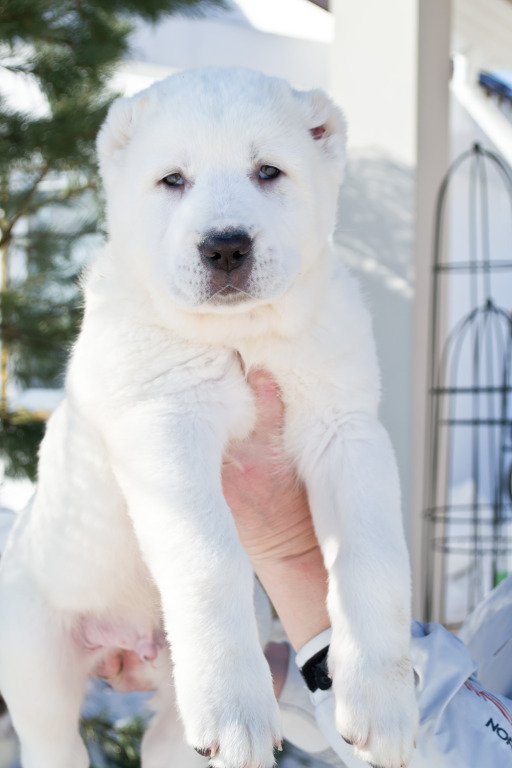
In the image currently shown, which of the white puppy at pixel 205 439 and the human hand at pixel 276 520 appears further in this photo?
the human hand at pixel 276 520

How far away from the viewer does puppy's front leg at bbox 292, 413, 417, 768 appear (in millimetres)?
1304

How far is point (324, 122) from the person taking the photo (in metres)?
1.81

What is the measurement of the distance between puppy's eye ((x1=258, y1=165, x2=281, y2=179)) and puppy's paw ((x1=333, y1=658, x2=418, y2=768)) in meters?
1.03

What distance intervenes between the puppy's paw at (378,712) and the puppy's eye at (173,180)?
1056mm

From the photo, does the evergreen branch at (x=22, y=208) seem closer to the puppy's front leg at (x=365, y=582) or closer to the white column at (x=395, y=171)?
the white column at (x=395, y=171)

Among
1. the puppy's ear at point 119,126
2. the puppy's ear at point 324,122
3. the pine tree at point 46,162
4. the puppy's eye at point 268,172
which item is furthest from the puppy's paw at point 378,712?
the pine tree at point 46,162

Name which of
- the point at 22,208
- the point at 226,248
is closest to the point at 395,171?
the point at 22,208

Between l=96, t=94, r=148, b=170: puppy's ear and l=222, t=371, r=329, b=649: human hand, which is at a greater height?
l=96, t=94, r=148, b=170: puppy's ear

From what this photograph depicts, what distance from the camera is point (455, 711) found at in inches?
59.8

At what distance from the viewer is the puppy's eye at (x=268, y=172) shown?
164cm

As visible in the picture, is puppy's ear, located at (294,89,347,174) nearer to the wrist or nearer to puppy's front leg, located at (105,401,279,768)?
puppy's front leg, located at (105,401,279,768)

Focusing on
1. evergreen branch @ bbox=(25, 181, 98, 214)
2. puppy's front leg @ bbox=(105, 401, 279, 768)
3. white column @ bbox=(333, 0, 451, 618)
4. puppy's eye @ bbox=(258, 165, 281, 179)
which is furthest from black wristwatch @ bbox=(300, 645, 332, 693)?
evergreen branch @ bbox=(25, 181, 98, 214)

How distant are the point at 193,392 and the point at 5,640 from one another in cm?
87

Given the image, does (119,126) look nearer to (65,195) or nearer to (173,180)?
(173,180)
